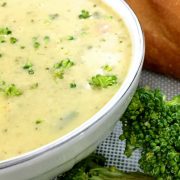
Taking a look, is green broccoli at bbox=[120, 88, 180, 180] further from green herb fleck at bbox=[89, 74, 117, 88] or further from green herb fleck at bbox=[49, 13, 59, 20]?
green herb fleck at bbox=[49, 13, 59, 20]

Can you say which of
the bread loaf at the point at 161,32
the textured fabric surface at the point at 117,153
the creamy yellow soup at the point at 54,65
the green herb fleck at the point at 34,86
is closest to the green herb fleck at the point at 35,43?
the creamy yellow soup at the point at 54,65

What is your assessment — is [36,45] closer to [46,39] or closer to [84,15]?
[46,39]

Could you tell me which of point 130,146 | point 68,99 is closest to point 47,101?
point 68,99

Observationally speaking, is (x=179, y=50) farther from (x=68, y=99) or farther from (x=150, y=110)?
(x=68, y=99)

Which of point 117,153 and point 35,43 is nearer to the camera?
point 35,43

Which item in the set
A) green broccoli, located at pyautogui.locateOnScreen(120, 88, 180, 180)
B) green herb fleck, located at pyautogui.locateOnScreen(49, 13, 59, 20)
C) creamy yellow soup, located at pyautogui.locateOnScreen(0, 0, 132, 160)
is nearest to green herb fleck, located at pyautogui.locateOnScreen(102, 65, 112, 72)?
A: creamy yellow soup, located at pyautogui.locateOnScreen(0, 0, 132, 160)

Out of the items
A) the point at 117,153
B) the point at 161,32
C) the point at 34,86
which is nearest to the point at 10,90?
the point at 34,86
